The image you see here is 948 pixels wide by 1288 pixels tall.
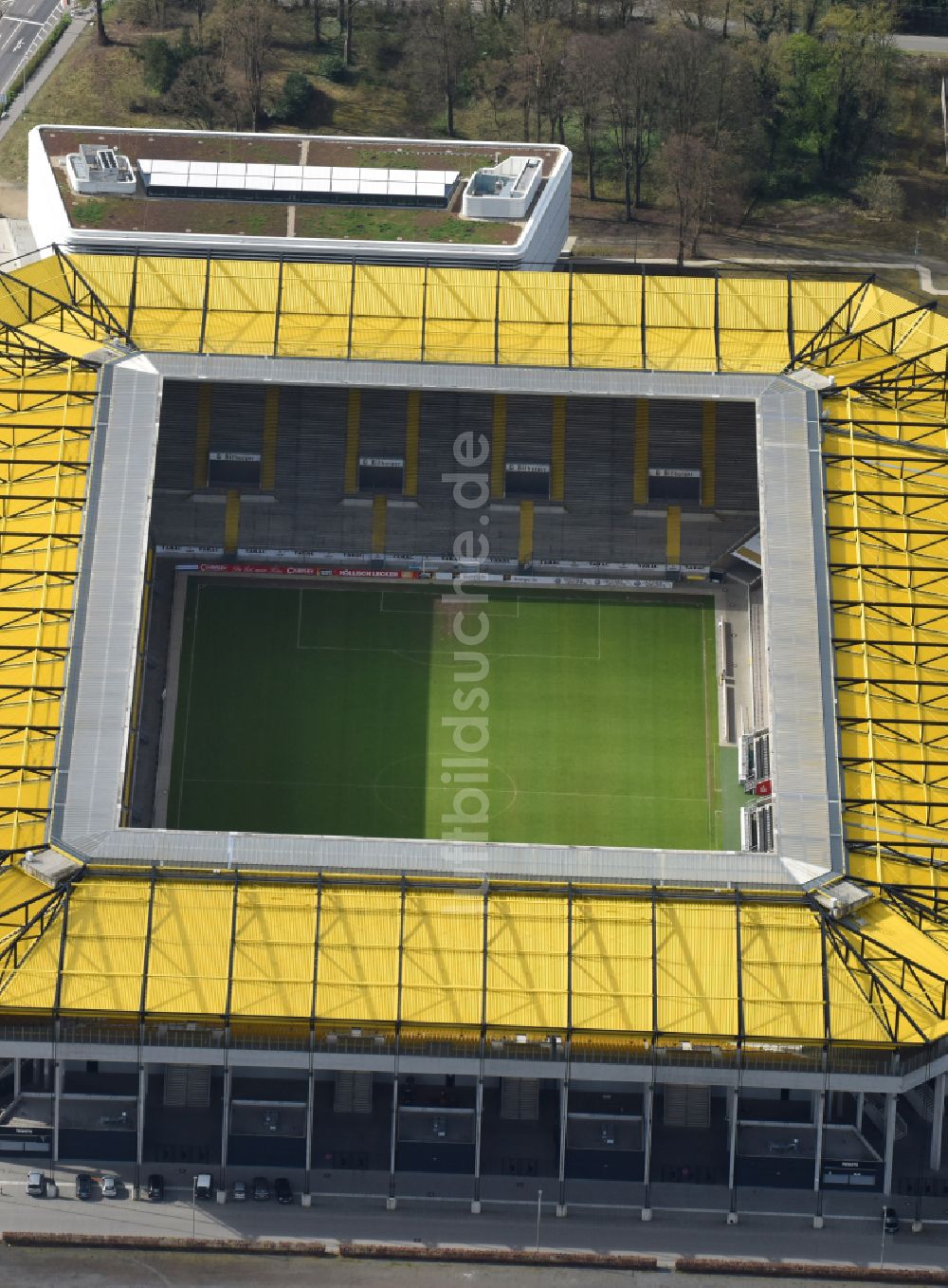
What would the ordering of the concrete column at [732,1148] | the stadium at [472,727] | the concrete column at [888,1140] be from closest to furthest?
the stadium at [472,727] → the concrete column at [732,1148] → the concrete column at [888,1140]

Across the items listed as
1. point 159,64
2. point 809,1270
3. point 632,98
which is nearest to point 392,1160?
point 809,1270

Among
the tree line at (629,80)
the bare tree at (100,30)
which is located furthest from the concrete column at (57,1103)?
the bare tree at (100,30)

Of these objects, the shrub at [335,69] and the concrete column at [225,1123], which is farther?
the shrub at [335,69]

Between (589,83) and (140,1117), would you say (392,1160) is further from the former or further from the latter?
(589,83)

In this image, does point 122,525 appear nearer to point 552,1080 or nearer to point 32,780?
point 32,780

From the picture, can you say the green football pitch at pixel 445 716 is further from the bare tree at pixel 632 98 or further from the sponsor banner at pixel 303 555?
the bare tree at pixel 632 98
